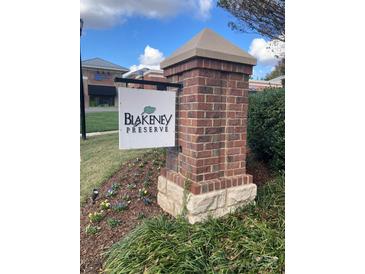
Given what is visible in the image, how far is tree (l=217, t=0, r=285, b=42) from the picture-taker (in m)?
4.35

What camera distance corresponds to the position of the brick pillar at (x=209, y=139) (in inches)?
79.4

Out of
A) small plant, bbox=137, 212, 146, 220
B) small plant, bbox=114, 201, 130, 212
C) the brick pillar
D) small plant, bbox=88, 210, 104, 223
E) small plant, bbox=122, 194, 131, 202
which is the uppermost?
the brick pillar

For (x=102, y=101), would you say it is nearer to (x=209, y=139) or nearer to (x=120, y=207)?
(x=120, y=207)

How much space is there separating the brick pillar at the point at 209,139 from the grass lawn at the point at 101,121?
5761mm

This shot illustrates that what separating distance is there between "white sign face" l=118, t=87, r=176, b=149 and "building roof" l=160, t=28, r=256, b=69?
0.35 metres

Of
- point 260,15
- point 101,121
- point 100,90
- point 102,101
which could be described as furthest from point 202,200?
point 100,90

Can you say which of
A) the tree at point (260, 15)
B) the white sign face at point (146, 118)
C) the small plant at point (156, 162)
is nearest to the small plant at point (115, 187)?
the small plant at point (156, 162)

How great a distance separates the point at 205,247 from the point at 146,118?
3.54ft

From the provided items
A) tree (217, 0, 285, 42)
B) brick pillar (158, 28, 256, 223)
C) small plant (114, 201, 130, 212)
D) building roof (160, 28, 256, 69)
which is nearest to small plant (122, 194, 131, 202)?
small plant (114, 201, 130, 212)

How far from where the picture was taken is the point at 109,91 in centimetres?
1199

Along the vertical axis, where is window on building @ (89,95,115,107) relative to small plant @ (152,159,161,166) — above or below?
above

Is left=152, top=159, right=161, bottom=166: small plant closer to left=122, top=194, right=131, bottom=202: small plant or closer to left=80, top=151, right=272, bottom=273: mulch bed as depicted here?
left=80, top=151, right=272, bottom=273: mulch bed

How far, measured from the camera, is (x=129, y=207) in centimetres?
247
